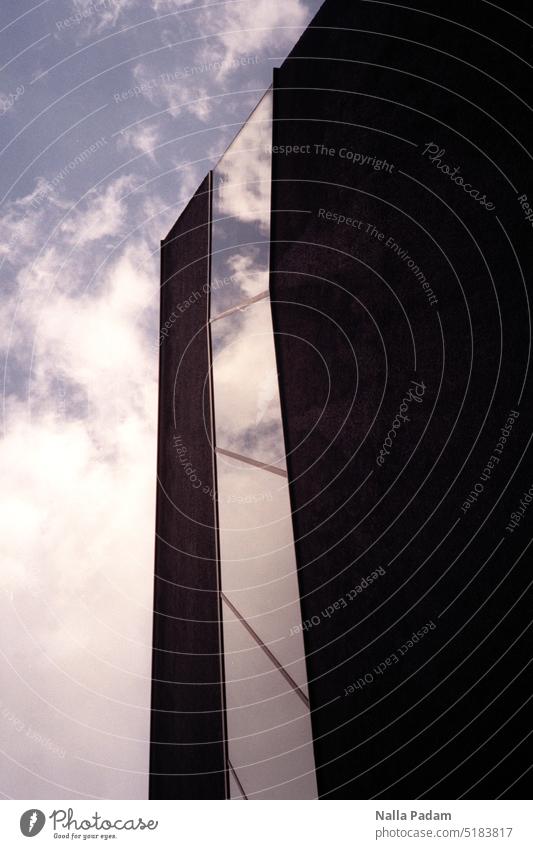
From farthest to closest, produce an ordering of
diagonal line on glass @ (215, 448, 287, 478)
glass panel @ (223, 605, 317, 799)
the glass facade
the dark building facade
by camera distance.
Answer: diagonal line on glass @ (215, 448, 287, 478), the glass facade, glass panel @ (223, 605, 317, 799), the dark building facade

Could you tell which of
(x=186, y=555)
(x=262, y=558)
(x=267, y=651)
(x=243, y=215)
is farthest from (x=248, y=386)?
(x=186, y=555)

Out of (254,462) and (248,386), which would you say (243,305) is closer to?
(248,386)

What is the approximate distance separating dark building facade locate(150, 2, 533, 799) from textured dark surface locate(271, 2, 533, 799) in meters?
0.02

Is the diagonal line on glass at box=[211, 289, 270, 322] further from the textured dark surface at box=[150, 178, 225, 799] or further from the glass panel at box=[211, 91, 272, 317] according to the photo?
the textured dark surface at box=[150, 178, 225, 799]

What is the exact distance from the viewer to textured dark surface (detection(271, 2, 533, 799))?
4.00m

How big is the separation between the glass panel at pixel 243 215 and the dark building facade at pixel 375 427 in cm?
6

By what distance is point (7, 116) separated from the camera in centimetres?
1000

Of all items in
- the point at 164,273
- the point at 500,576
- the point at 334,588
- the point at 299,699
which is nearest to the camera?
the point at 500,576

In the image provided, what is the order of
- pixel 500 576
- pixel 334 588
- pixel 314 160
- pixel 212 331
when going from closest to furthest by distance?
pixel 500 576, pixel 334 588, pixel 314 160, pixel 212 331

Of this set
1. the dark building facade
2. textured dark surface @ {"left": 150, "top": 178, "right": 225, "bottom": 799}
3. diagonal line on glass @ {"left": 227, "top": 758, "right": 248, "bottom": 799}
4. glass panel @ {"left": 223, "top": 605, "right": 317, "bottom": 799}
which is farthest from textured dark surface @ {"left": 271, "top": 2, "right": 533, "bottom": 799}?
textured dark surface @ {"left": 150, "top": 178, "right": 225, "bottom": 799}

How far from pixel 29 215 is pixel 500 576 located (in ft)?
32.5

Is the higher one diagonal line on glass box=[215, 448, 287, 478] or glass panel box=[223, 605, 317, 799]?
diagonal line on glass box=[215, 448, 287, 478]
